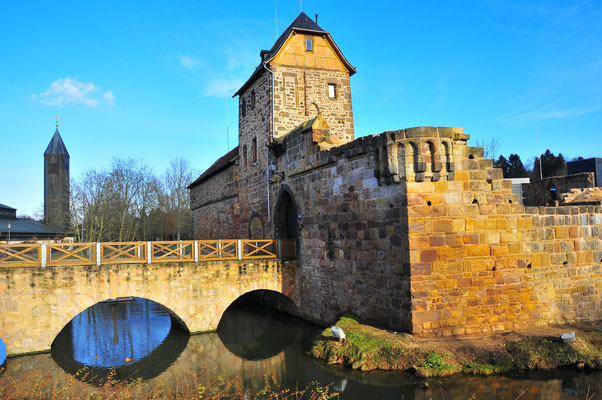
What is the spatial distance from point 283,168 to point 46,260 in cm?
813

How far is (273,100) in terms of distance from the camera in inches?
681

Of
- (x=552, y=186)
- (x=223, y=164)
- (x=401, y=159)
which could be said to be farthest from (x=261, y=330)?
(x=552, y=186)

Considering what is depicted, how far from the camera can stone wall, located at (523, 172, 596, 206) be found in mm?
18094

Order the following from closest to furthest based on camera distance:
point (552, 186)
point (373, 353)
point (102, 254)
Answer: point (373, 353) < point (102, 254) < point (552, 186)

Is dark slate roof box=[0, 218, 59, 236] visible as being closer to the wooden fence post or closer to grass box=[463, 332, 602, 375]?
the wooden fence post

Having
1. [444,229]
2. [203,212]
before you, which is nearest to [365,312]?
[444,229]

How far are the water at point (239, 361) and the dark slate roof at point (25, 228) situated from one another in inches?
1547

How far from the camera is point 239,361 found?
36.1 ft

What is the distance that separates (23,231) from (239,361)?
48.7m

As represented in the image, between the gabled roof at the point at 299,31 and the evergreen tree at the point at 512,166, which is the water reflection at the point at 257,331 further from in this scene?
the evergreen tree at the point at 512,166

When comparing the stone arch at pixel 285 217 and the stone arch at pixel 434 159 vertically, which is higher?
the stone arch at pixel 434 159

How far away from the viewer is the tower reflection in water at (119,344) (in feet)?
34.3

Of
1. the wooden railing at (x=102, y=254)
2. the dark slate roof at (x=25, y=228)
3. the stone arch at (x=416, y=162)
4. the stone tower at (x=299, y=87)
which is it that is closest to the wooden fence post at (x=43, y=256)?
the wooden railing at (x=102, y=254)

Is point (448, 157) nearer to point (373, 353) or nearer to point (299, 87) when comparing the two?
point (373, 353)
